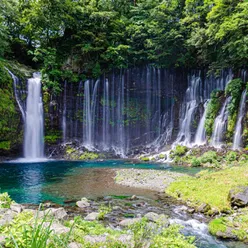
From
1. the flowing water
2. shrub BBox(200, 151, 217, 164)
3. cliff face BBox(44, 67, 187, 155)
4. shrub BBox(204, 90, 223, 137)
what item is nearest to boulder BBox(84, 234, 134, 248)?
the flowing water

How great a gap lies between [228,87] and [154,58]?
8586 mm

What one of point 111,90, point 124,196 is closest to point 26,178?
point 124,196

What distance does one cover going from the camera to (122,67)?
25.9m

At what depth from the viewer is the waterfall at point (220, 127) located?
65.6 feet

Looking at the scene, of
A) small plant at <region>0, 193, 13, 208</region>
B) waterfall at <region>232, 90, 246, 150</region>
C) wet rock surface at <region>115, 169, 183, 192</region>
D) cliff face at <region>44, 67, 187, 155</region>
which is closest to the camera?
small plant at <region>0, 193, 13, 208</region>

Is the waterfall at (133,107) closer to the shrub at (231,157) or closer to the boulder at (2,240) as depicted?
the shrub at (231,157)

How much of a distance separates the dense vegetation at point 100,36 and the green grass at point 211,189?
1459cm

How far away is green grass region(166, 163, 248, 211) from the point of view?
300 inches

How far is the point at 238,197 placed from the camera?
731 cm

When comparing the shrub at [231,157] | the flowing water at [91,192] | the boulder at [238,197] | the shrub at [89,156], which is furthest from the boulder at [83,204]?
the shrub at [89,156]

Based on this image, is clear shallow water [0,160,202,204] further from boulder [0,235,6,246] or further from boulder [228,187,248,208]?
boulder [0,235,6,246]

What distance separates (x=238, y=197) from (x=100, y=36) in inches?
875

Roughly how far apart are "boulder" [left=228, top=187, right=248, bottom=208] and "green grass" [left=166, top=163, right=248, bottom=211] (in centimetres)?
17

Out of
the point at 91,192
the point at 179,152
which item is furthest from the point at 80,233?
the point at 179,152
